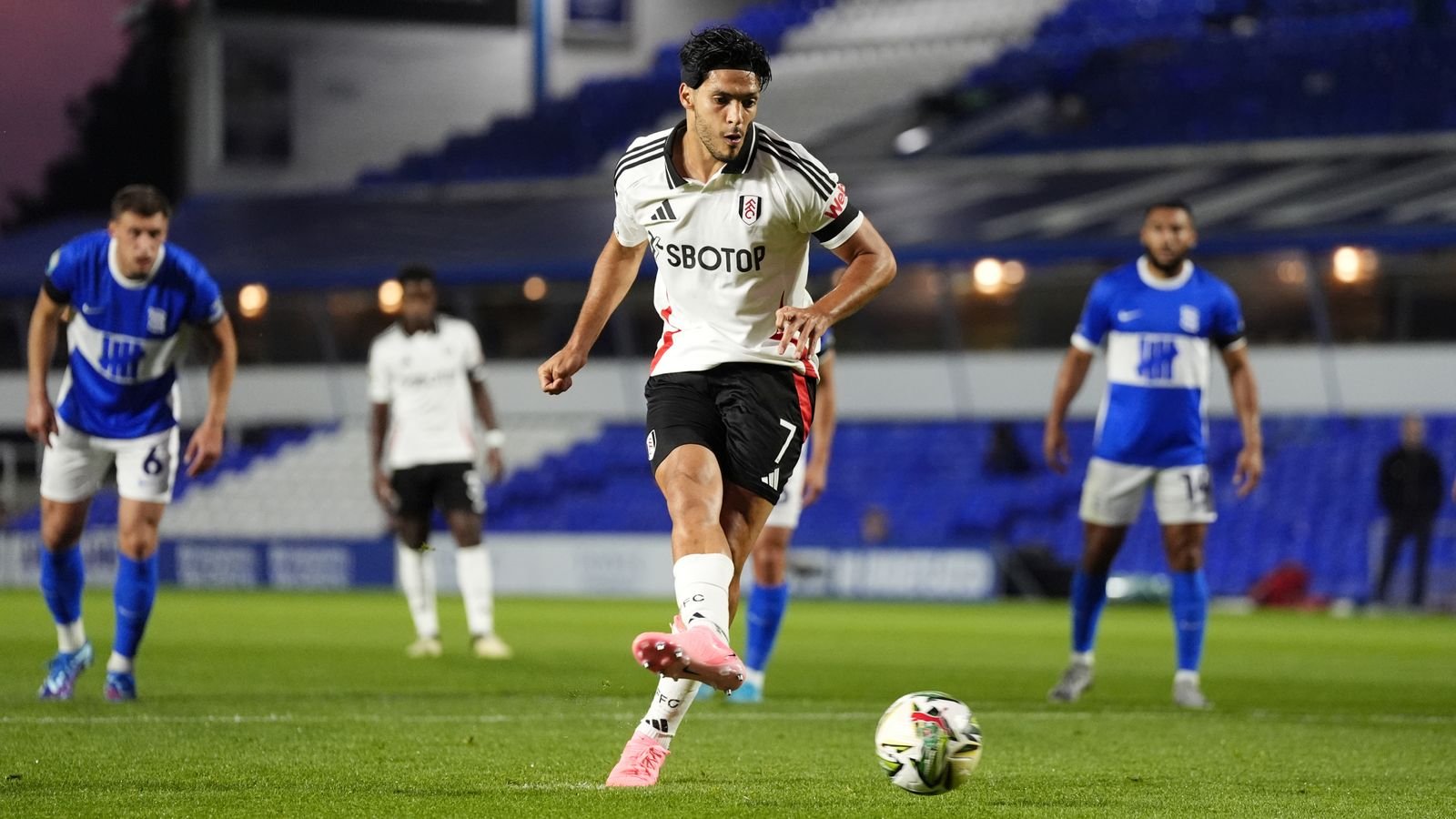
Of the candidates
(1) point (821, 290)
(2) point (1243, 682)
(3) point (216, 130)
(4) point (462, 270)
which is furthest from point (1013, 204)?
(2) point (1243, 682)

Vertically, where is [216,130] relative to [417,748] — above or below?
above

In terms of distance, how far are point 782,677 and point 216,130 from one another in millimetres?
31557

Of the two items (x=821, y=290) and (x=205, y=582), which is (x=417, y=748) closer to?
(x=205, y=582)

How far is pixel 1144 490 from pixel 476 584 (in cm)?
484

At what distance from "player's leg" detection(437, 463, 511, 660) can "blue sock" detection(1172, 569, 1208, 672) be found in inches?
185

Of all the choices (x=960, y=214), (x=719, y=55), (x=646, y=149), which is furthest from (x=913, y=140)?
(x=719, y=55)

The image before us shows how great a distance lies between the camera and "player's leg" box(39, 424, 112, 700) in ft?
30.2

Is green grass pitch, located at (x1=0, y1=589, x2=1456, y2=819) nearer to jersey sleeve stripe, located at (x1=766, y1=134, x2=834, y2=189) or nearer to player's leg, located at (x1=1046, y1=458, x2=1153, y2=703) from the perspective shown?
player's leg, located at (x1=1046, y1=458, x2=1153, y2=703)

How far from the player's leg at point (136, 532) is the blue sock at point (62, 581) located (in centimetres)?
30

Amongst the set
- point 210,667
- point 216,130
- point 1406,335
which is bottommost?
point 210,667

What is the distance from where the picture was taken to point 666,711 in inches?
239

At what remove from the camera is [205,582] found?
1060 inches

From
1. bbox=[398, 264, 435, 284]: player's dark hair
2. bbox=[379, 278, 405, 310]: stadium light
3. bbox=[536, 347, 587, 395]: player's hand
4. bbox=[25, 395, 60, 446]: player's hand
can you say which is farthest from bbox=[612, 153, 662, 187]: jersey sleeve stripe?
bbox=[379, 278, 405, 310]: stadium light

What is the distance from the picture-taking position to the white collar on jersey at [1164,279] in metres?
10.1
